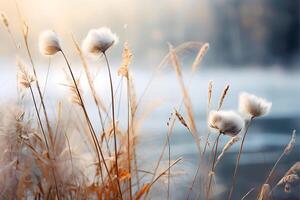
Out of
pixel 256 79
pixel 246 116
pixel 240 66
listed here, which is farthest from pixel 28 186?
pixel 240 66

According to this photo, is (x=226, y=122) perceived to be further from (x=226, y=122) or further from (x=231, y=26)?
(x=231, y=26)

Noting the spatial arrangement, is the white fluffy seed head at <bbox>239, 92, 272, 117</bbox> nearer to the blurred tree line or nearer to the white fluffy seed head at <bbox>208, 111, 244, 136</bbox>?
the white fluffy seed head at <bbox>208, 111, 244, 136</bbox>

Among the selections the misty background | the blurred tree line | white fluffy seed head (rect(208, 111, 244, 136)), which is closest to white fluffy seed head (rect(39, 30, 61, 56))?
white fluffy seed head (rect(208, 111, 244, 136))

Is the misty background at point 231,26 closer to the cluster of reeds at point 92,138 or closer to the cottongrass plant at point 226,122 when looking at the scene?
the cluster of reeds at point 92,138

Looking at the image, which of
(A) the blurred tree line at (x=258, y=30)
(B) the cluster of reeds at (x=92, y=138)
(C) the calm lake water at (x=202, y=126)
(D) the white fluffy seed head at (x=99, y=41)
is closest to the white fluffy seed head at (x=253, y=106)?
(B) the cluster of reeds at (x=92, y=138)

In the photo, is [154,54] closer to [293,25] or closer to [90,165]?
[293,25]

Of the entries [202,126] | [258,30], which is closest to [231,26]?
[258,30]

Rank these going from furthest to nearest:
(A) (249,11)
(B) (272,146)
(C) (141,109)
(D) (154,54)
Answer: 1. (A) (249,11)
2. (D) (154,54)
3. (B) (272,146)
4. (C) (141,109)
